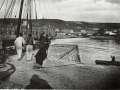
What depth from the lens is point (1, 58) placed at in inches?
283

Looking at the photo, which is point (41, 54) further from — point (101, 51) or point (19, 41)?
point (101, 51)

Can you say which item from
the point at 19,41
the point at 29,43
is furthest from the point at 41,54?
the point at 19,41

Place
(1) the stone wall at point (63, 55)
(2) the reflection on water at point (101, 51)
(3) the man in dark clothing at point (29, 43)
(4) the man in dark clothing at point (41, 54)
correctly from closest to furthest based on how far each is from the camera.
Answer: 1. (4) the man in dark clothing at point (41, 54)
2. (3) the man in dark clothing at point (29, 43)
3. (1) the stone wall at point (63, 55)
4. (2) the reflection on water at point (101, 51)

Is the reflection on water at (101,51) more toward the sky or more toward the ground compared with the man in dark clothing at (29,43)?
more toward the ground

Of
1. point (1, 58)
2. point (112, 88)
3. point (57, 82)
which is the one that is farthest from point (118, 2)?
point (1, 58)

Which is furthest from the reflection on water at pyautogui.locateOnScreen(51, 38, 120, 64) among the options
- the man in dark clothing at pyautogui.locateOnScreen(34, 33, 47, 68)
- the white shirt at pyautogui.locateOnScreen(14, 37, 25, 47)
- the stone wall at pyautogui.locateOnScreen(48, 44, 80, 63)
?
the white shirt at pyautogui.locateOnScreen(14, 37, 25, 47)

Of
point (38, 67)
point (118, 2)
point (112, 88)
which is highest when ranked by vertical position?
point (118, 2)

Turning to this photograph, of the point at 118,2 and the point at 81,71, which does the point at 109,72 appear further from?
the point at 118,2

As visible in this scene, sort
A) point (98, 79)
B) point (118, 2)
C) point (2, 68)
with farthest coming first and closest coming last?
1. point (118, 2)
2. point (2, 68)
3. point (98, 79)

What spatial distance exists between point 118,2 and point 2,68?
7239 millimetres

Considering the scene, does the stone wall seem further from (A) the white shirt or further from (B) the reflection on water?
(A) the white shirt

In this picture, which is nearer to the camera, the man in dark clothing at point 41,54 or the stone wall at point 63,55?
the man in dark clothing at point 41,54

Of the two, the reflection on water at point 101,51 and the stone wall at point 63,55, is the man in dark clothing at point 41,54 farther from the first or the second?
the reflection on water at point 101,51

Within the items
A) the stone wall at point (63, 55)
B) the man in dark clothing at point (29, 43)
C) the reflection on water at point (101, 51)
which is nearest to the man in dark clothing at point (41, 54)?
the man in dark clothing at point (29, 43)
